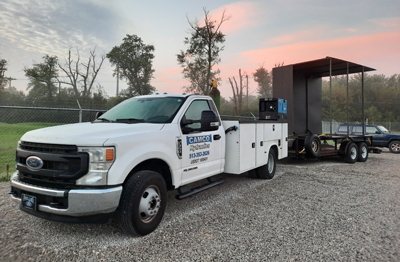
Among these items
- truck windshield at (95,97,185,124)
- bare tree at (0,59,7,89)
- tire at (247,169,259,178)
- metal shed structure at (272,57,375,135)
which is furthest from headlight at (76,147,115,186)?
bare tree at (0,59,7,89)

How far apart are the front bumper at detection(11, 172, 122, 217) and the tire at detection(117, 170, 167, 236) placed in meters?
0.16

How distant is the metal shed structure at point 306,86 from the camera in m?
11.2

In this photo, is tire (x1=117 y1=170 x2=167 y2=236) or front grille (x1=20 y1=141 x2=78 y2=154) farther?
tire (x1=117 y1=170 x2=167 y2=236)

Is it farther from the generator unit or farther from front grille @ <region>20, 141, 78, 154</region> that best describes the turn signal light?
the generator unit

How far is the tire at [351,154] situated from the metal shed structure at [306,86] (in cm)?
219

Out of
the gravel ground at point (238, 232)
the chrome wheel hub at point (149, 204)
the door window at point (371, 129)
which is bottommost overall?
the gravel ground at point (238, 232)

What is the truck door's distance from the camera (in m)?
4.36

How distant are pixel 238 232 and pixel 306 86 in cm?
1121

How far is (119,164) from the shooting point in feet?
10.7

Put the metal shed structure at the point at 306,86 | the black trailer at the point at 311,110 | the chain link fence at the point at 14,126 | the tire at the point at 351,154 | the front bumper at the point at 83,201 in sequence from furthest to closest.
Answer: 1. the metal shed structure at the point at 306,86
2. the tire at the point at 351,154
3. the black trailer at the point at 311,110
4. the chain link fence at the point at 14,126
5. the front bumper at the point at 83,201

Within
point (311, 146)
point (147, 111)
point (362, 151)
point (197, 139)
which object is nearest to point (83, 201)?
point (147, 111)

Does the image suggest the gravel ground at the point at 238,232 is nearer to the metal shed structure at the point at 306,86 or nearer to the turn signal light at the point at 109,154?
the turn signal light at the point at 109,154

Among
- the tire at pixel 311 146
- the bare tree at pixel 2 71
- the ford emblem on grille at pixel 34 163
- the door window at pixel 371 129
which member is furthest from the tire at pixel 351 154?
the bare tree at pixel 2 71

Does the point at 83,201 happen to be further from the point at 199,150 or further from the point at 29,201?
the point at 199,150
